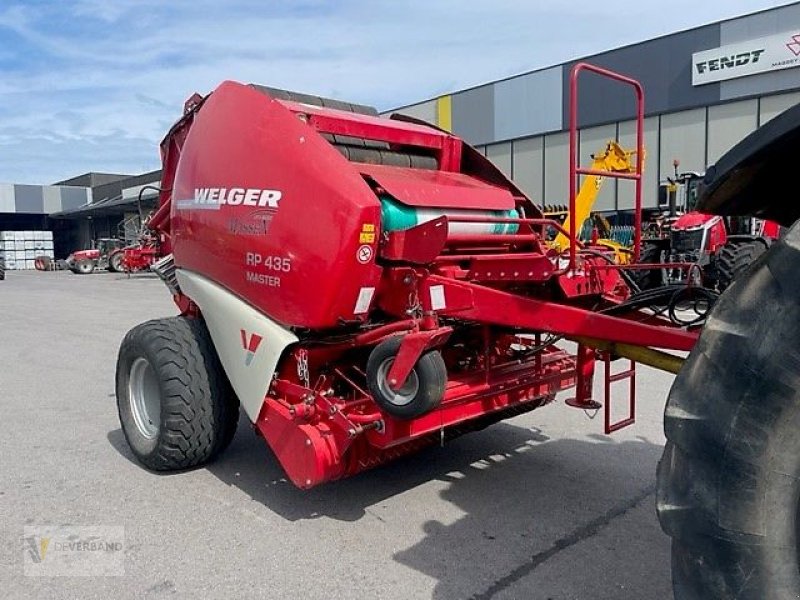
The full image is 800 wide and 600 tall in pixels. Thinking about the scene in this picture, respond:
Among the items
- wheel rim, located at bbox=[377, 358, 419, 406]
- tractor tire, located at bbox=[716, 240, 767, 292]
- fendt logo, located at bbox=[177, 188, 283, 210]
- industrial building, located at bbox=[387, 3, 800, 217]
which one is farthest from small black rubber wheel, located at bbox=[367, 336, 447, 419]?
industrial building, located at bbox=[387, 3, 800, 217]

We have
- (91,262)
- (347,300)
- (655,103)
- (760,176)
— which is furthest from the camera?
A: (91,262)

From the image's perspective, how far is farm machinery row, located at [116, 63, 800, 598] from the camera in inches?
128

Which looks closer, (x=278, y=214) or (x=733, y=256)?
(x=278, y=214)

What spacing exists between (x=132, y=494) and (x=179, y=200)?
1762 millimetres

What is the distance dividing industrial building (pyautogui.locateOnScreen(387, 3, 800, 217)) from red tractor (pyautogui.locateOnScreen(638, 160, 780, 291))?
6915mm

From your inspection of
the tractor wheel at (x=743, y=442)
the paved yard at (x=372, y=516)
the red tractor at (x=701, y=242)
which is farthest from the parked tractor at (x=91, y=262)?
the tractor wheel at (x=743, y=442)

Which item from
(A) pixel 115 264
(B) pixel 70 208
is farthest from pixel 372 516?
(B) pixel 70 208

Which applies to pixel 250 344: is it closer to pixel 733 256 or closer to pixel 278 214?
pixel 278 214

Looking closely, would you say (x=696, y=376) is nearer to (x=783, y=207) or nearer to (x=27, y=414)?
(x=783, y=207)

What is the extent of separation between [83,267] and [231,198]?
32726mm

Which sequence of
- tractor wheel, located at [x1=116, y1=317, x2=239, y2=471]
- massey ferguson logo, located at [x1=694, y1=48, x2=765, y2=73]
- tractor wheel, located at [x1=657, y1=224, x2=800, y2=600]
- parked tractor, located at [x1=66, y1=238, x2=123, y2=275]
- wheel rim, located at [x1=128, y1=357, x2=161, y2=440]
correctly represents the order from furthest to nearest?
parked tractor, located at [x1=66, y1=238, x2=123, y2=275] → massey ferguson logo, located at [x1=694, y1=48, x2=765, y2=73] → wheel rim, located at [x1=128, y1=357, x2=161, y2=440] → tractor wheel, located at [x1=116, y1=317, x2=239, y2=471] → tractor wheel, located at [x1=657, y1=224, x2=800, y2=600]

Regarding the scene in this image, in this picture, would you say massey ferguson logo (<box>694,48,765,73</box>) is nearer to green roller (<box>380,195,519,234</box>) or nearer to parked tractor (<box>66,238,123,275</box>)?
green roller (<box>380,195,519,234</box>)

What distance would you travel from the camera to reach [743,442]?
1.60 metres

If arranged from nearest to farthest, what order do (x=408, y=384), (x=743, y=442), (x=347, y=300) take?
1. (x=743, y=442)
2. (x=408, y=384)
3. (x=347, y=300)
